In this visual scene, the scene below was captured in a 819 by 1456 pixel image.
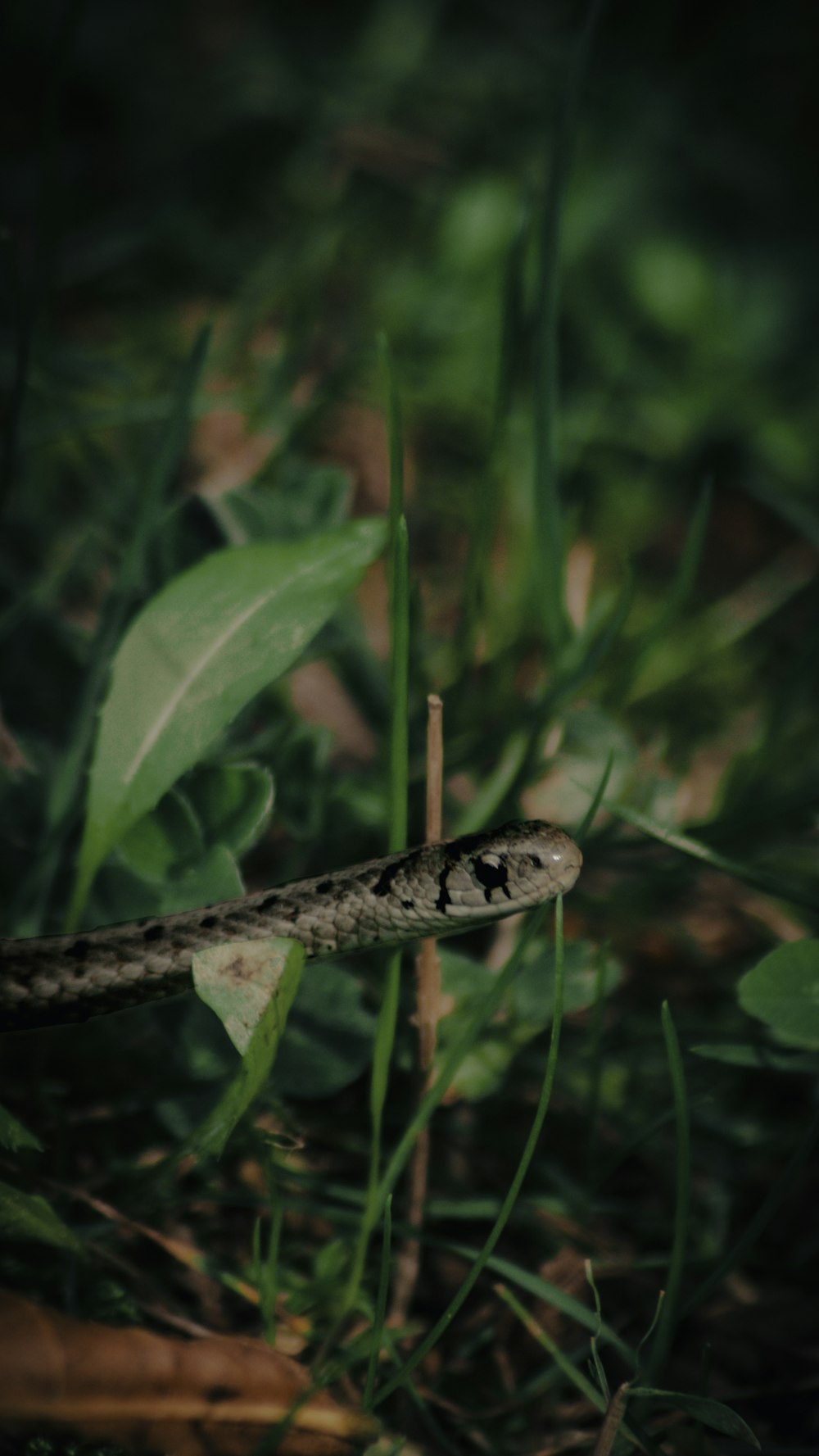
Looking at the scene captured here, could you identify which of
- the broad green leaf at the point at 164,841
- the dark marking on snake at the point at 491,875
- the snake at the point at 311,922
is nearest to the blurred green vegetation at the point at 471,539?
the broad green leaf at the point at 164,841

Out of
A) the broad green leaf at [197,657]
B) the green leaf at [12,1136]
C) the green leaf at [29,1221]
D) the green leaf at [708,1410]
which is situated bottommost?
the green leaf at [708,1410]

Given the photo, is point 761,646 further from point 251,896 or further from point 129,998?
point 129,998

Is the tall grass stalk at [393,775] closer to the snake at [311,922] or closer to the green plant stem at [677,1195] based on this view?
the snake at [311,922]

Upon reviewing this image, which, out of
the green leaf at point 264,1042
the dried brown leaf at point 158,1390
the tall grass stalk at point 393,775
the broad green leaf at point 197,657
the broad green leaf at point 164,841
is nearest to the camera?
the dried brown leaf at point 158,1390

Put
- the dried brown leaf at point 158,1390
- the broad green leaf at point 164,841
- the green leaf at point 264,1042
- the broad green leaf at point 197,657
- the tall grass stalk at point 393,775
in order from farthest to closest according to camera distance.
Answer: the broad green leaf at point 164,841 → the broad green leaf at point 197,657 → the tall grass stalk at point 393,775 → the green leaf at point 264,1042 → the dried brown leaf at point 158,1390

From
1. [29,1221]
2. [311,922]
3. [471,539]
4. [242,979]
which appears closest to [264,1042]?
[242,979]

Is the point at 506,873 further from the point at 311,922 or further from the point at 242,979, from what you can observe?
the point at 242,979
